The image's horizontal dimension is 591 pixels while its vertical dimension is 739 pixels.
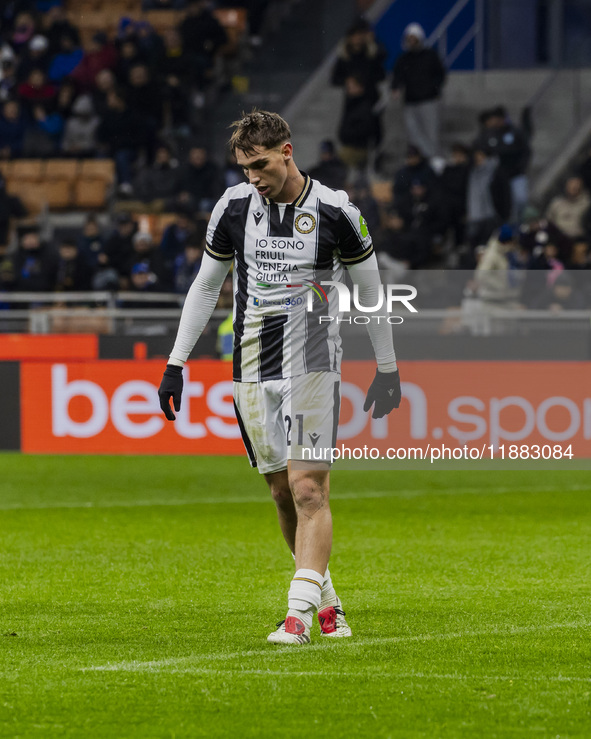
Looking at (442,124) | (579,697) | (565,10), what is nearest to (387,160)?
(442,124)

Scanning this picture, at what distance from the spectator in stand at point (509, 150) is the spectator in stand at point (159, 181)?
159 inches

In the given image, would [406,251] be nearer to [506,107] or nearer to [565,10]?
[506,107]

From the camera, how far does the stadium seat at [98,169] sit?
2002 cm

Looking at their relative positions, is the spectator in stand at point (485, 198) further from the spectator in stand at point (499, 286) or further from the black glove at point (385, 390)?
the black glove at point (385, 390)

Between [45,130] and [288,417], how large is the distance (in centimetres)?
1607

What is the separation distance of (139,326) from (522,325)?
12.5 feet

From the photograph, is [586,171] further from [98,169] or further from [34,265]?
[98,169]

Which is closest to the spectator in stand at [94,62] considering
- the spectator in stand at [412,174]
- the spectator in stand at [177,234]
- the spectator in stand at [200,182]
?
the spectator in stand at [200,182]

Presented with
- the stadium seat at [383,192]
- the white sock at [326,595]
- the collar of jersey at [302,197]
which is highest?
the stadium seat at [383,192]

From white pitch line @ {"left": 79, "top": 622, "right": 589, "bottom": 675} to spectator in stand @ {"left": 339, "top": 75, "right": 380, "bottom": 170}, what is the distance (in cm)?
1318

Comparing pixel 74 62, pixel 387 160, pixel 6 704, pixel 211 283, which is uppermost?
pixel 74 62

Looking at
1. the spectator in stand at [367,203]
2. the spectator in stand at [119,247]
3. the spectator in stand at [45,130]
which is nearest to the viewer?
the spectator in stand at [367,203]

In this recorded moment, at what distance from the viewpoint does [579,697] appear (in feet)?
14.3

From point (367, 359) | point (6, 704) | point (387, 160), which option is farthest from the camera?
point (387, 160)
